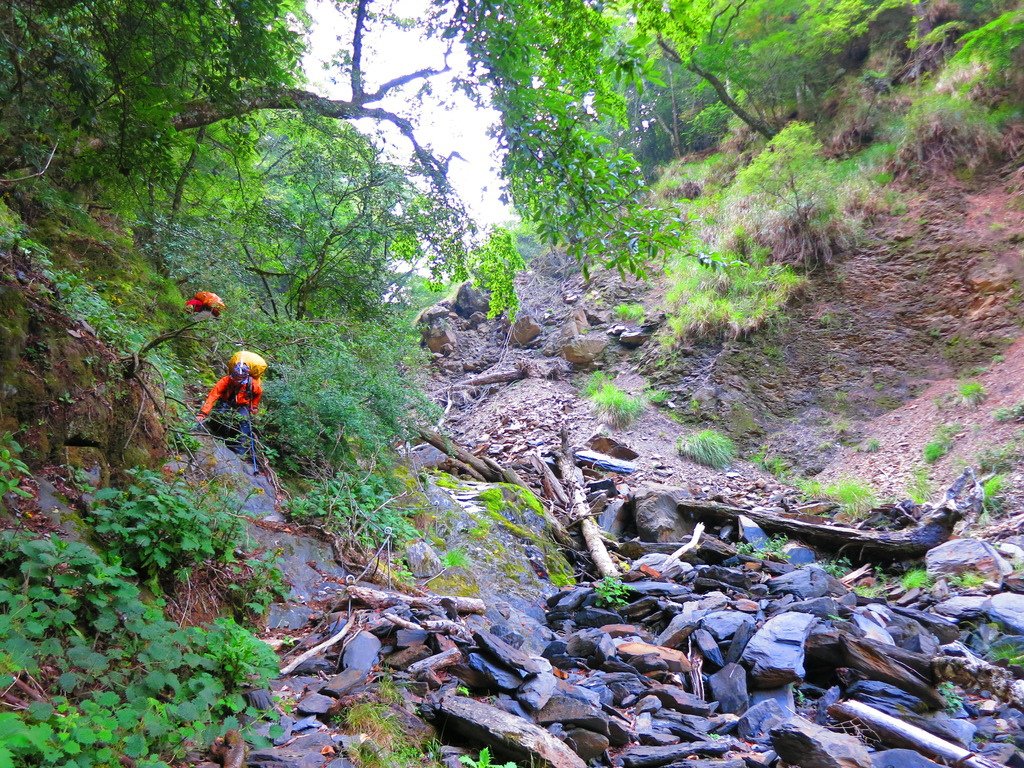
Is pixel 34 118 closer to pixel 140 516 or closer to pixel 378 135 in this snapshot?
pixel 140 516

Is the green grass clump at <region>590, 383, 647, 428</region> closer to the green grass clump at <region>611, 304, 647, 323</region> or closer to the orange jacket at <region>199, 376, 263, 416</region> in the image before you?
the green grass clump at <region>611, 304, 647, 323</region>

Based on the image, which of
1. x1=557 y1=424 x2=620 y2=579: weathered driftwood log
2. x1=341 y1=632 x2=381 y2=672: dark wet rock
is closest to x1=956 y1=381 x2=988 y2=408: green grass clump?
x1=557 y1=424 x2=620 y2=579: weathered driftwood log

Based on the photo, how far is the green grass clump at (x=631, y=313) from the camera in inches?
643

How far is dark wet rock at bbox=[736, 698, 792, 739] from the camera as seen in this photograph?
3.67 meters

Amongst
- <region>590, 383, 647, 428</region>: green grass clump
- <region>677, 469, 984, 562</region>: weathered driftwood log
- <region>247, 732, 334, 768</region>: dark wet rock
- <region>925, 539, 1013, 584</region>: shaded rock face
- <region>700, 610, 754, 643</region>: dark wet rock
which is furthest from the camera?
<region>590, 383, 647, 428</region>: green grass clump

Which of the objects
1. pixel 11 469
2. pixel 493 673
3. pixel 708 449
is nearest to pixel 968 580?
pixel 493 673

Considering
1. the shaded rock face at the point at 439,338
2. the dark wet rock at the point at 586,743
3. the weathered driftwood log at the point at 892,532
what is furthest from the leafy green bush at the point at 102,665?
the shaded rock face at the point at 439,338

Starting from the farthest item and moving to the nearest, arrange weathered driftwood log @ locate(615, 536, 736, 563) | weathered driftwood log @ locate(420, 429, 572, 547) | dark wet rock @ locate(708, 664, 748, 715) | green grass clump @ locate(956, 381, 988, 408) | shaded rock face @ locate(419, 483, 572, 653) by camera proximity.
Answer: green grass clump @ locate(956, 381, 988, 408), weathered driftwood log @ locate(420, 429, 572, 547), weathered driftwood log @ locate(615, 536, 736, 563), shaded rock face @ locate(419, 483, 572, 653), dark wet rock @ locate(708, 664, 748, 715)

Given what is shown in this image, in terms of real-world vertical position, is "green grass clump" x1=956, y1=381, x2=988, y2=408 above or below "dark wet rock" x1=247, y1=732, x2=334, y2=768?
above

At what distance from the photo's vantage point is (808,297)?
44.0 feet

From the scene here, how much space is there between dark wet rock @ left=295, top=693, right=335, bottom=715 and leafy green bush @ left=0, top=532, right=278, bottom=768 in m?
0.27

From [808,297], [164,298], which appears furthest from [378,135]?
[808,297]

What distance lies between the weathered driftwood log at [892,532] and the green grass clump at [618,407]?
4411mm

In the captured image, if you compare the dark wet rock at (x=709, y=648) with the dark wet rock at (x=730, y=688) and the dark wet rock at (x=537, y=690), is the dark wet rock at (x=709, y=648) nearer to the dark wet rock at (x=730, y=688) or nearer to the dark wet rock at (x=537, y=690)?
the dark wet rock at (x=730, y=688)
